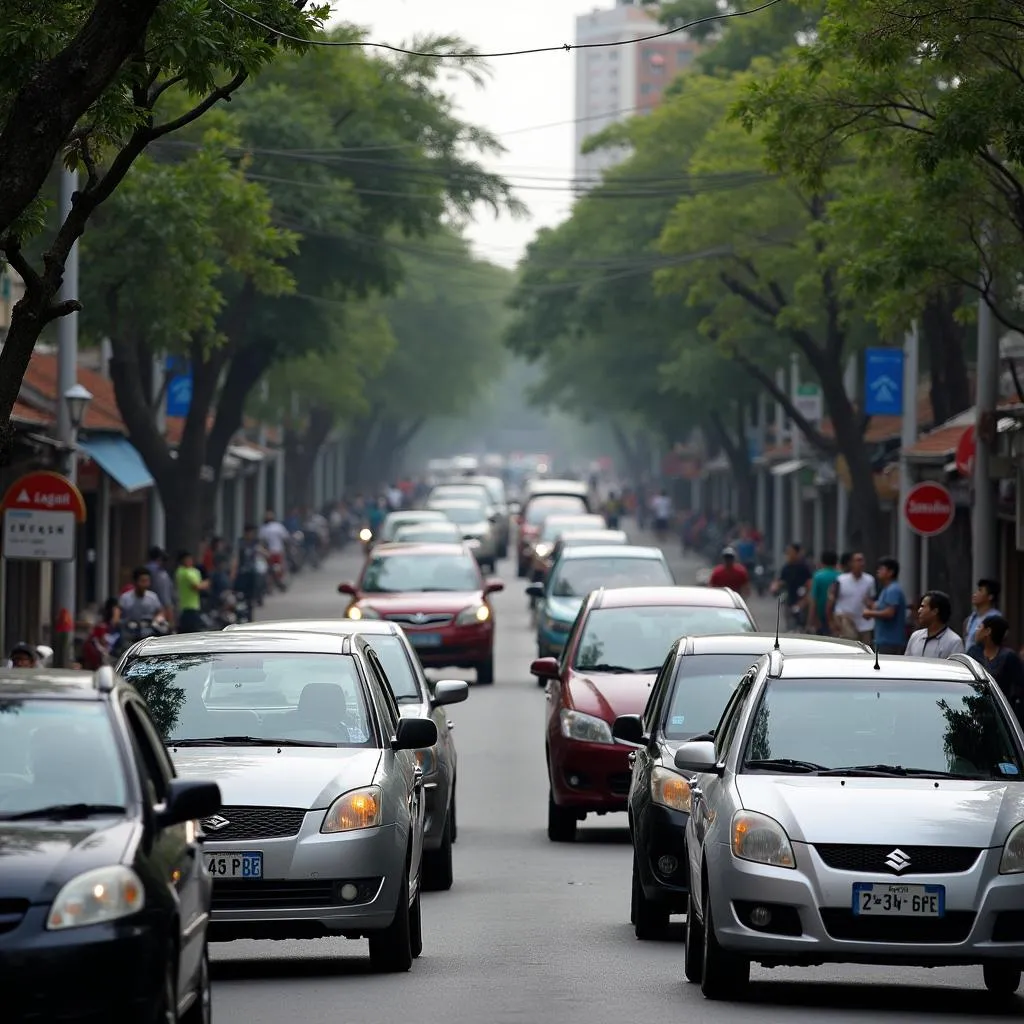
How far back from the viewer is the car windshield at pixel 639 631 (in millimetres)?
17469

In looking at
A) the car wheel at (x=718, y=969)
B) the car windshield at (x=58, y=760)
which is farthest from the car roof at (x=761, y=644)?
the car windshield at (x=58, y=760)

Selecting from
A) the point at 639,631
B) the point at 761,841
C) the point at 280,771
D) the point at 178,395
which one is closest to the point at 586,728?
the point at 639,631

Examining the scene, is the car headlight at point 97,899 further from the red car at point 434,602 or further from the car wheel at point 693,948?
the red car at point 434,602

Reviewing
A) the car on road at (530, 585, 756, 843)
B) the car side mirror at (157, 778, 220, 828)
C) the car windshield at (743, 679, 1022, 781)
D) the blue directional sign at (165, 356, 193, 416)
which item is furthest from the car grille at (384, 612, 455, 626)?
the car side mirror at (157, 778, 220, 828)

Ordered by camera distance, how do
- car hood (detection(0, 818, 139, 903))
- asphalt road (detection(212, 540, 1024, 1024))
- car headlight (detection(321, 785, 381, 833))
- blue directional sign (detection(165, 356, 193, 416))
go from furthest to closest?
blue directional sign (detection(165, 356, 193, 416)) < car headlight (detection(321, 785, 381, 833)) < asphalt road (detection(212, 540, 1024, 1024)) < car hood (detection(0, 818, 139, 903))

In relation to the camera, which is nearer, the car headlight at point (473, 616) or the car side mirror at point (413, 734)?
→ the car side mirror at point (413, 734)

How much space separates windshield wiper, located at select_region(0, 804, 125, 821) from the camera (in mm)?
7562

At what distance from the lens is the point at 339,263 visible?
129 ft

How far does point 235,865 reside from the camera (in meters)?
10.3

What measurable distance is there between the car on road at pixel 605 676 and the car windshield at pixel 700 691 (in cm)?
155

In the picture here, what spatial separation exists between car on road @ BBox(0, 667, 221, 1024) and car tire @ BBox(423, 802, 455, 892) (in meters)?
5.76

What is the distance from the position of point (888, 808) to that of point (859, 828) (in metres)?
0.21

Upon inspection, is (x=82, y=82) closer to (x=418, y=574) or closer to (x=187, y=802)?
(x=187, y=802)

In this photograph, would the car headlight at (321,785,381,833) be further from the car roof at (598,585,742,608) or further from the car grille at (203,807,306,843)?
the car roof at (598,585,742,608)
